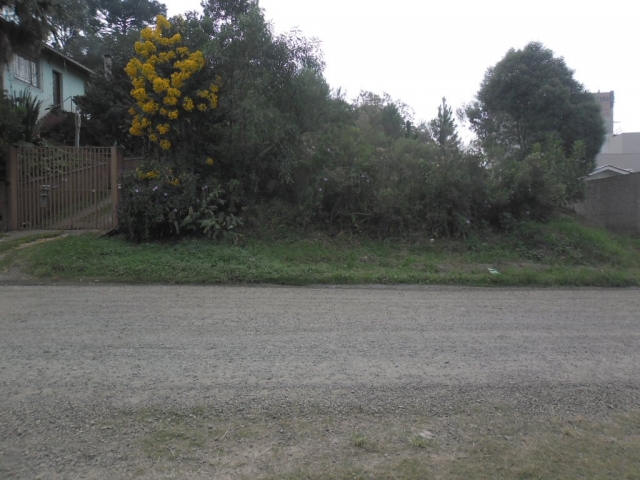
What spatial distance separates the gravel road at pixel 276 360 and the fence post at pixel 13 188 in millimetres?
6122

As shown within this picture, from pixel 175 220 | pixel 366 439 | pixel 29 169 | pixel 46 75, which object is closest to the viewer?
pixel 366 439

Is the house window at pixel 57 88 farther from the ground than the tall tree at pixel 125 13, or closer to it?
closer to it

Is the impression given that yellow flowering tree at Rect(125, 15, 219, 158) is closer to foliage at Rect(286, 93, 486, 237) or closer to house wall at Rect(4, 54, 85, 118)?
foliage at Rect(286, 93, 486, 237)

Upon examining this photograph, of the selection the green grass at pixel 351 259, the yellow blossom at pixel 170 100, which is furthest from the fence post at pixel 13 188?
the yellow blossom at pixel 170 100

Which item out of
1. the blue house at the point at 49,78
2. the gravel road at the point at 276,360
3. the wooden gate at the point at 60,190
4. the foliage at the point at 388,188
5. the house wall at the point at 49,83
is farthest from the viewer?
the blue house at the point at 49,78

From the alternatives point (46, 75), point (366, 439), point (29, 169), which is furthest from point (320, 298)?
point (46, 75)

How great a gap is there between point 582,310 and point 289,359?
5.20 meters

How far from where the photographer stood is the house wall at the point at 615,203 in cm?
1552

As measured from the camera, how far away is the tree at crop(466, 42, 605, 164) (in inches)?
814

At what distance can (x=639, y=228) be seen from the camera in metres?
15.3

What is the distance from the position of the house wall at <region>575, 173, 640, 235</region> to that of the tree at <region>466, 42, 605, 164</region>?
135 inches

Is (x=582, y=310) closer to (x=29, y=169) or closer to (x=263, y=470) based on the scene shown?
(x=263, y=470)

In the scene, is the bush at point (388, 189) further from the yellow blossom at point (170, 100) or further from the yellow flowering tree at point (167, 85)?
the yellow blossom at point (170, 100)

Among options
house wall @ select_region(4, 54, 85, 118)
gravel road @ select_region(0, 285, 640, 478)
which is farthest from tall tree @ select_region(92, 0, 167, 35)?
gravel road @ select_region(0, 285, 640, 478)
